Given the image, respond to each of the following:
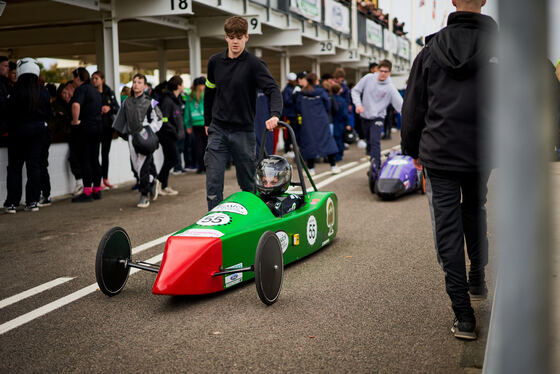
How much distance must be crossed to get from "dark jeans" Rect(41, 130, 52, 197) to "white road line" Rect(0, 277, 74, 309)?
4961 millimetres

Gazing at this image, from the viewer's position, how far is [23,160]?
9.88 m

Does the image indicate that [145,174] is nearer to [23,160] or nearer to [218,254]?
[23,160]

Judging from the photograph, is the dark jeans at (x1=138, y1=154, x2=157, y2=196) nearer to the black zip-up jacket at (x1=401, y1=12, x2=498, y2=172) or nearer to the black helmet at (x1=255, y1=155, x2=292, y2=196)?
the black helmet at (x1=255, y1=155, x2=292, y2=196)

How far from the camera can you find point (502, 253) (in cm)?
103

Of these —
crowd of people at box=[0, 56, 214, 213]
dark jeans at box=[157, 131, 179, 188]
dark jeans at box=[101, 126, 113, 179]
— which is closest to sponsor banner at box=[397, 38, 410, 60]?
crowd of people at box=[0, 56, 214, 213]

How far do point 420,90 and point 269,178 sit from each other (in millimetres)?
2229

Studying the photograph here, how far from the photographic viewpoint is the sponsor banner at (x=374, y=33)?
3240 cm

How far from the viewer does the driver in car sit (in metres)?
5.93

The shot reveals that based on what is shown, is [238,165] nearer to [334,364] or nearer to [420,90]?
[420,90]

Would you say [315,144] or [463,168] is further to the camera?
[315,144]

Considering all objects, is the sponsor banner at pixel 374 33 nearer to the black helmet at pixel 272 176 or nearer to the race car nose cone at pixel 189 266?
the black helmet at pixel 272 176

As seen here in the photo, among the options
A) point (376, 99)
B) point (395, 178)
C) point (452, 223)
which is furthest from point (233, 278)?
point (376, 99)

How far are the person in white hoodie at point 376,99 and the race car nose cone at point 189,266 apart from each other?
666cm

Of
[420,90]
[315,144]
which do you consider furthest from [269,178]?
[315,144]
